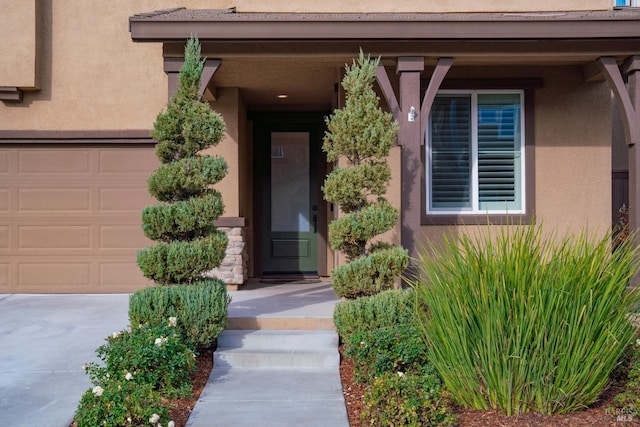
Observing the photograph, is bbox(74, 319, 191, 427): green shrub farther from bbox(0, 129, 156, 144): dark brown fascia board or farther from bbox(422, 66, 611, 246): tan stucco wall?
bbox(422, 66, 611, 246): tan stucco wall

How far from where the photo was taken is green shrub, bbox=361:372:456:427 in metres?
3.91

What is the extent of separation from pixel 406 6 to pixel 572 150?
9.18 feet

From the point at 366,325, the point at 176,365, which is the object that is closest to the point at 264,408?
the point at 176,365

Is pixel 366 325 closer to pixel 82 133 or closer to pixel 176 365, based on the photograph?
pixel 176 365

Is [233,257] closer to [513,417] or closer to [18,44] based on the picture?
[18,44]

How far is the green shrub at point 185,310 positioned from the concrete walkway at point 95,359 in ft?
1.20

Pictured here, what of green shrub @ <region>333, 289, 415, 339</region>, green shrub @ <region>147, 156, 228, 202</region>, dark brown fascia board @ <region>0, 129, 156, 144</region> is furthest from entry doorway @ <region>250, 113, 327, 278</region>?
green shrub @ <region>333, 289, 415, 339</region>

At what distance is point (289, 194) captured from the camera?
33.4 ft

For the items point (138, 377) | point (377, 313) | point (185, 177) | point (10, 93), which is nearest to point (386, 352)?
point (377, 313)

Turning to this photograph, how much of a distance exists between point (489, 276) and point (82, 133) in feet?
21.1

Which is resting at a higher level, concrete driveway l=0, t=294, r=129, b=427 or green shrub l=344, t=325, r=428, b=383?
green shrub l=344, t=325, r=428, b=383

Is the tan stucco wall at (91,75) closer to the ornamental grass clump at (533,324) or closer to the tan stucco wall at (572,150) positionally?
the tan stucco wall at (572,150)

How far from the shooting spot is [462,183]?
8.08 m

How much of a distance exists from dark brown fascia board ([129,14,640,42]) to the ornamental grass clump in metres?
3.04
